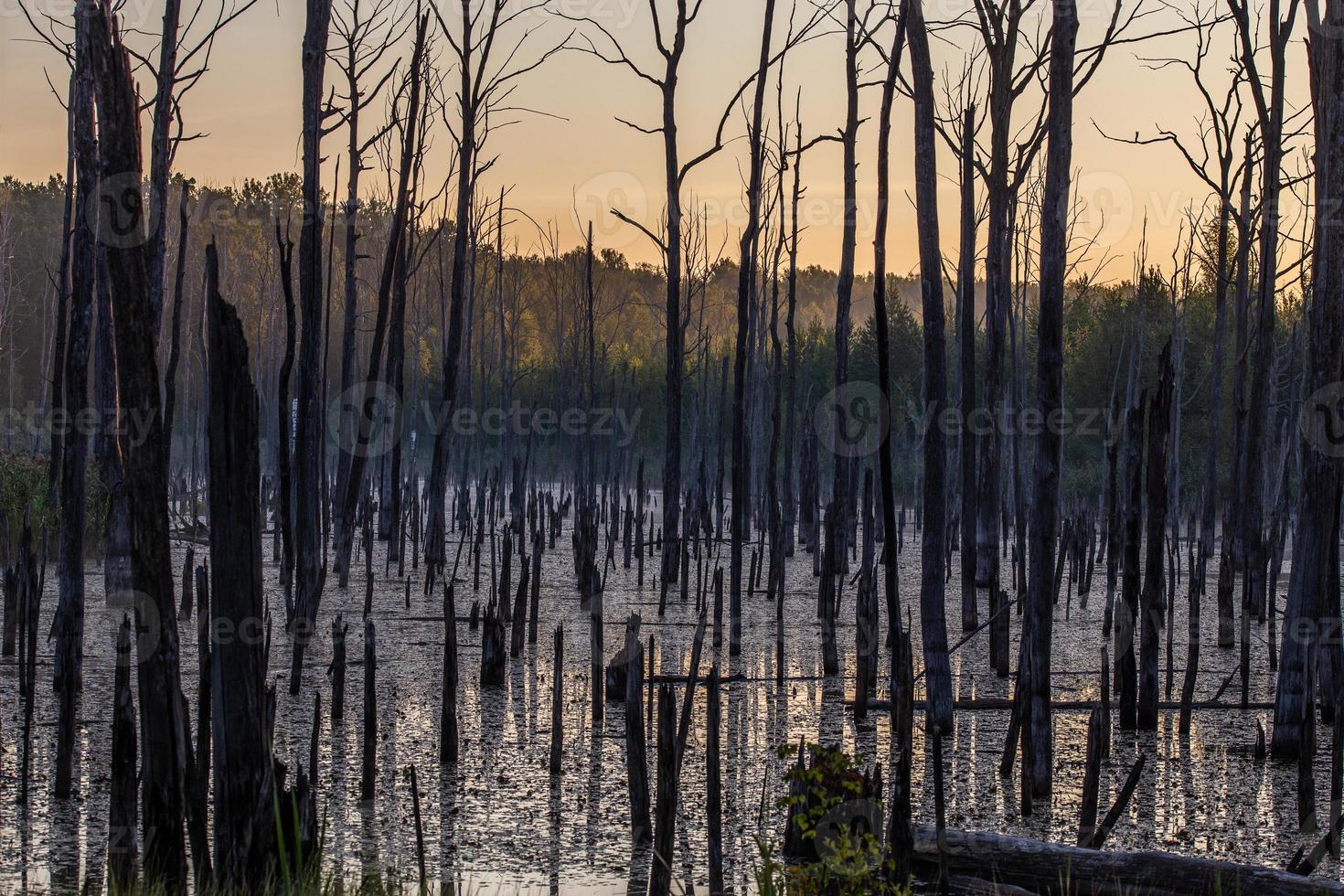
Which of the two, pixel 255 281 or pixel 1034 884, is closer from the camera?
pixel 1034 884

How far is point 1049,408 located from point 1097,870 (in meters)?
1.59

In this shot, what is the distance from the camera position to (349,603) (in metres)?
9.10

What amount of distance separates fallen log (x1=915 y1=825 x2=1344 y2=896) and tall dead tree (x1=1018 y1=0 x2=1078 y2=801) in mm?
951

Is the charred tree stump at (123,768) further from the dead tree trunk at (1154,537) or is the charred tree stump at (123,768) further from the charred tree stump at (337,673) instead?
the dead tree trunk at (1154,537)

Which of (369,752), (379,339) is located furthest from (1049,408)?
(379,339)

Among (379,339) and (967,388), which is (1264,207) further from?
(379,339)

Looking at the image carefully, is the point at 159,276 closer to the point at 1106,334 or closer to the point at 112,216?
the point at 112,216

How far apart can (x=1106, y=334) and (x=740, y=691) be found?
20815mm

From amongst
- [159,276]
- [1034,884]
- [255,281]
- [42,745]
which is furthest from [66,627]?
[255,281]

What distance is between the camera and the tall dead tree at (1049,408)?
416 centimetres

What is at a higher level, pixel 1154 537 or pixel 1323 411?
pixel 1323 411

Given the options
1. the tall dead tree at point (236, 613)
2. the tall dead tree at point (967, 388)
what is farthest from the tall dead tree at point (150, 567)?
the tall dead tree at point (967, 388)

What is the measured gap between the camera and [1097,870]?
310 centimetres

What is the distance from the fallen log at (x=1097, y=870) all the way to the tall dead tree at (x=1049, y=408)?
95 centimetres
